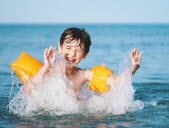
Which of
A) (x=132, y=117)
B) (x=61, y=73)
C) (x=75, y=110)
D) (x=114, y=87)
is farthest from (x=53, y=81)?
(x=132, y=117)

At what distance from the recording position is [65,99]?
4.63 m

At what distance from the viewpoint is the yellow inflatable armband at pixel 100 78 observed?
471 cm

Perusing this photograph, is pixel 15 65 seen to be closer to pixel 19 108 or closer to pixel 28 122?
pixel 19 108

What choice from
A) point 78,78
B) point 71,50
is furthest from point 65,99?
point 71,50

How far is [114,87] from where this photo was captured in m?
4.63

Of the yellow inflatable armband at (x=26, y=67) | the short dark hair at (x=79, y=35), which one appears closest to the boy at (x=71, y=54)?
the short dark hair at (x=79, y=35)

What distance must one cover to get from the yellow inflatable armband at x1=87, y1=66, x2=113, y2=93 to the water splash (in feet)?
0.40

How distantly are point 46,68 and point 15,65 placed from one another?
72 cm

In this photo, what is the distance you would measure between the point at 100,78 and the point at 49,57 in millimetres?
883

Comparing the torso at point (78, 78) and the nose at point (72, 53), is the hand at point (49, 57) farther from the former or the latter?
the torso at point (78, 78)

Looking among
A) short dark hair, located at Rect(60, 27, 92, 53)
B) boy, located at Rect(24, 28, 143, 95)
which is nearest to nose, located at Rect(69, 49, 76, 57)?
boy, located at Rect(24, 28, 143, 95)

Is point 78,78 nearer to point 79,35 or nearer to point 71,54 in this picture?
point 71,54

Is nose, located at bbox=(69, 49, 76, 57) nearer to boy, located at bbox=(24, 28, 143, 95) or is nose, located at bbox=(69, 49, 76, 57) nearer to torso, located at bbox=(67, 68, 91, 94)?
boy, located at bbox=(24, 28, 143, 95)

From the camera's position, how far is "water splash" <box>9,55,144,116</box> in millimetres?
4543
